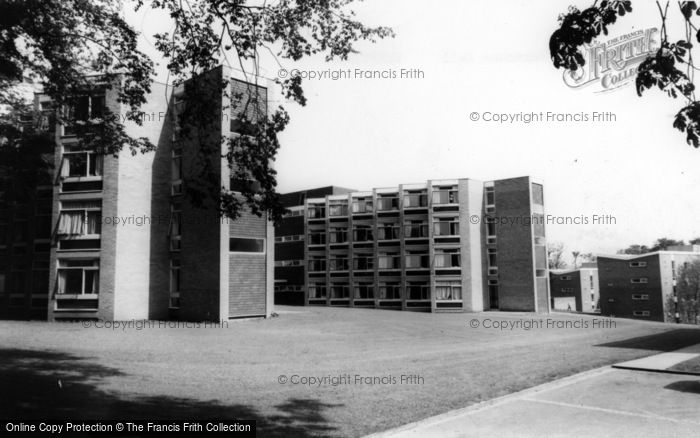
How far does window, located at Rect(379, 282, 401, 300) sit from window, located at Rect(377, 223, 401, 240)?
410 cm

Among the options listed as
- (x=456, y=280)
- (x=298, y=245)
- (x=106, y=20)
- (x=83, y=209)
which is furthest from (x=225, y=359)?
(x=298, y=245)

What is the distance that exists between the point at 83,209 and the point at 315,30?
21580 millimetres

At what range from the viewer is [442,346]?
776 inches

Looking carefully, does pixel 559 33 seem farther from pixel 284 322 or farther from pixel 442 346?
pixel 284 322

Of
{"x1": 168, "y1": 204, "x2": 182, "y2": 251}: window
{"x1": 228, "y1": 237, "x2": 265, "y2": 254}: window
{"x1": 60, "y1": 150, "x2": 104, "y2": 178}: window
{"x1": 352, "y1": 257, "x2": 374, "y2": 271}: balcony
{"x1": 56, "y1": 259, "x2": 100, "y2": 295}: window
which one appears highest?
{"x1": 60, "y1": 150, "x2": 104, "y2": 178}: window

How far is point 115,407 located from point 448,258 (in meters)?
35.8

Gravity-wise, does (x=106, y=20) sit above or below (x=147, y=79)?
above

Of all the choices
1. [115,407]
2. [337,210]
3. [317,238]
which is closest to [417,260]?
[337,210]

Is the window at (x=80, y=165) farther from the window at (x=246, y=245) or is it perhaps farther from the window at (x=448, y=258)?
the window at (x=448, y=258)

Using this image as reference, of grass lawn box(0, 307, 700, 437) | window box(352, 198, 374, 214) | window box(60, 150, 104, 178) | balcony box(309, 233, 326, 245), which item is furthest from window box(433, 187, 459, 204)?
window box(60, 150, 104, 178)

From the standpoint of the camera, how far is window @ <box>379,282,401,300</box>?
45.0 meters

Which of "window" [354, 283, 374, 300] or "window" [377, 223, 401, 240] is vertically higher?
"window" [377, 223, 401, 240]

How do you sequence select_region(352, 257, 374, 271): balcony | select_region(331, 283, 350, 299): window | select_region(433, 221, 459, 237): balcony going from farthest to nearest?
select_region(331, 283, 350, 299): window, select_region(352, 257, 374, 271): balcony, select_region(433, 221, 459, 237): balcony

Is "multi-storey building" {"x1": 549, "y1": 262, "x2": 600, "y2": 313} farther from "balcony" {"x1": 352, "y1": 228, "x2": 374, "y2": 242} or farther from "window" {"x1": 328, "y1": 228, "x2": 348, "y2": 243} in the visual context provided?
"window" {"x1": 328, "y1": 228, "x2": 348, "y2": 243}
